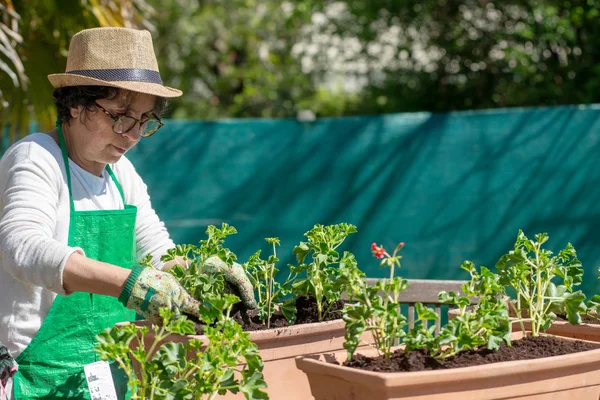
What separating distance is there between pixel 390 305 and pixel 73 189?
1.08 meters

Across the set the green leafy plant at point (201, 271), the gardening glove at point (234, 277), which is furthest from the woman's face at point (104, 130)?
the gardening glove at point (234, 277)

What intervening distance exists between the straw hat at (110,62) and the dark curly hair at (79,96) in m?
0.02

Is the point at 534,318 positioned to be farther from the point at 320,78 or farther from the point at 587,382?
the point at 320,78

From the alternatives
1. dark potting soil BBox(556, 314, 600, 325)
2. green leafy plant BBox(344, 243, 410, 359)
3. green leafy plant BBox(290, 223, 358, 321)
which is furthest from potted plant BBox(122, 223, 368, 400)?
dark potting soil BBox(556, 314, 600, 325)

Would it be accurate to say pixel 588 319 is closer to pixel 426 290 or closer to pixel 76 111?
pixel 426 290

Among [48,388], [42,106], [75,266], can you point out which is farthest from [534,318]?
[42,106]

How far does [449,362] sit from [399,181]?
382 cm

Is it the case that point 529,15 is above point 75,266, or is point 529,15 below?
above

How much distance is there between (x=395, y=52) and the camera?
24.9ft

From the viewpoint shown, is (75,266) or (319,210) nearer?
(75,266)

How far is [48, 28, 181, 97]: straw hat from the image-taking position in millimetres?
2168

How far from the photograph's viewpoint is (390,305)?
1.49m

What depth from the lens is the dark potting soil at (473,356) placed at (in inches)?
58.7

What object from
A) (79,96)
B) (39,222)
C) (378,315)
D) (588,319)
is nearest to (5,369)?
(39,222)
